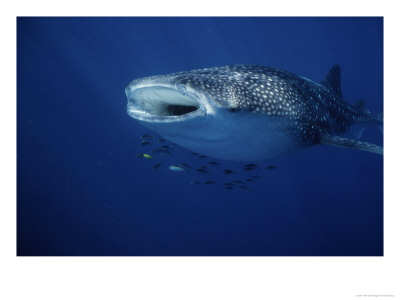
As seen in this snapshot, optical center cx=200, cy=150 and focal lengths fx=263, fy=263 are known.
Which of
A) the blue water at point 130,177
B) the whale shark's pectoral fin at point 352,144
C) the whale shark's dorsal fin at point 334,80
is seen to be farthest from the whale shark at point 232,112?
the blue water at point 130,177

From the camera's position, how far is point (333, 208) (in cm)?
1978

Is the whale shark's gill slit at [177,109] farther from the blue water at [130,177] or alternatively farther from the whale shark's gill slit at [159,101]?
the blue water at [130,177]

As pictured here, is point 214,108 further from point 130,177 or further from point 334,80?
point 130,177

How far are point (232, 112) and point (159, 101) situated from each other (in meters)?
1.09

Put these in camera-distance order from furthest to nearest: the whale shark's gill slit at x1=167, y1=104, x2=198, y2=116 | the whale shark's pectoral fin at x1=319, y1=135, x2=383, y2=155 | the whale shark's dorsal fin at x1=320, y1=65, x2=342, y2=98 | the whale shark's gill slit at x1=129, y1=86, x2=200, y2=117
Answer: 1. the whale shark's dorsal fin at x1=320, y1=65, x2=342, y2=98
2. the whale shark's pectoral fin at x1=319, y1=135, x2=383, y2=155
3. the whale shark's gill slit at x1=167, y1=104, x2=198, y2=116
4. the whale shark's gill slit at x1=129, y1=86, x2=200, y2=117

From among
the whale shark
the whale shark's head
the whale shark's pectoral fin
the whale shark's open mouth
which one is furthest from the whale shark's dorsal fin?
the whale shark's open mouth

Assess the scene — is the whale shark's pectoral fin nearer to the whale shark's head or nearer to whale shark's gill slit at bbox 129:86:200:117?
the whale shark's head

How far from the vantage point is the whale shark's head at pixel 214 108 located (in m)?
2.86

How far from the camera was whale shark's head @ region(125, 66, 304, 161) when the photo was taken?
9.39 feet

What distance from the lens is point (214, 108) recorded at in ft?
9.34
